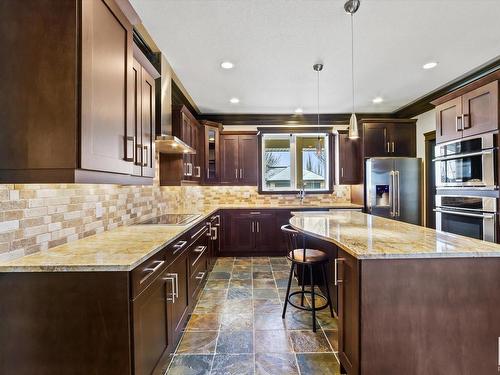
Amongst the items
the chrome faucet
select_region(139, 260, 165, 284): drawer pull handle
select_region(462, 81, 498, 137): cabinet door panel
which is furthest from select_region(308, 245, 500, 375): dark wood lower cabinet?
the chrome faucet

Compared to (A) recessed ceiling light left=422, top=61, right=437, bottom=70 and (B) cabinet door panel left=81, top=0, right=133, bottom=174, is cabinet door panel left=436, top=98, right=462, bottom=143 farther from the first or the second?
(B) cabinet door panel left=81, top=0, right=133, bottom=174

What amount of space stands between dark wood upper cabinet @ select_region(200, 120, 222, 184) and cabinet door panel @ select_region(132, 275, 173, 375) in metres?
3.19

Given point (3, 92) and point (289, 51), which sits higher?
point (289, 51)

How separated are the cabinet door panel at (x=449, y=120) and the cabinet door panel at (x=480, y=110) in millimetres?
76

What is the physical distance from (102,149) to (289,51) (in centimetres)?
224

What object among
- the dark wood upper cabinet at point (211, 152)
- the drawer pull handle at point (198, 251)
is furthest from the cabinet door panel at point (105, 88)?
the dark wood upper cabinet at point (211, 152)

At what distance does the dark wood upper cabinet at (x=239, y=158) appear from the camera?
5.04 meters

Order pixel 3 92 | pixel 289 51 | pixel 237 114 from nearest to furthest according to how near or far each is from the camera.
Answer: pixel 3 92, pixel 289 51, pixel 237 114

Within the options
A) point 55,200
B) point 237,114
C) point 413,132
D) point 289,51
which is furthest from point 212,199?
point 413,132

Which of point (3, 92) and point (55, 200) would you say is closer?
point (3, 92)

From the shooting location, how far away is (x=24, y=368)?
1.22 meters

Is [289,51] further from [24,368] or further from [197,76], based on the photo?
[24,368]

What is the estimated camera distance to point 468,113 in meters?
2.82

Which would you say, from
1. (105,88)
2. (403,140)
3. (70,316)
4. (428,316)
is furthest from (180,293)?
(403,140)
